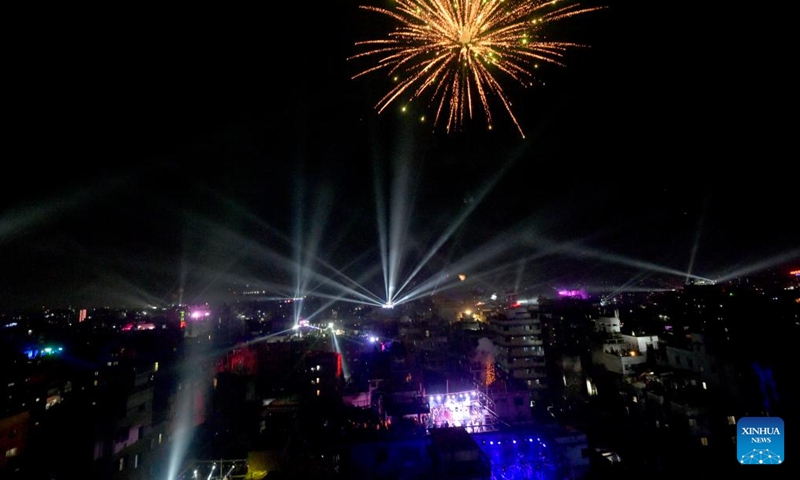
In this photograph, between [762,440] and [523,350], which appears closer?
[762,440]

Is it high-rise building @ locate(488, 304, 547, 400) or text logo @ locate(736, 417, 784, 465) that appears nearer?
text logo @ locate(736, 417, 784, 465)

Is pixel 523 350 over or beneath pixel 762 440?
over

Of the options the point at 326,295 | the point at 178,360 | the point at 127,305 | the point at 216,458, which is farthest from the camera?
the point at 326,295

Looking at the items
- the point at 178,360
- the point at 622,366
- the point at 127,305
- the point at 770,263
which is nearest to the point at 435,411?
the point at 622,366

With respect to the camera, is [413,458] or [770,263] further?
[770,263]

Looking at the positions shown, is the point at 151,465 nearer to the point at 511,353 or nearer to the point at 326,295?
the point at 511,353

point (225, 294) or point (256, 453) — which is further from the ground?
point (225, 294)

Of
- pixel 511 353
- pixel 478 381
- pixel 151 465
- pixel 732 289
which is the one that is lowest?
pixel 151 465

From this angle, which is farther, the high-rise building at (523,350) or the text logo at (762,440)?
the high-rise building at (523,350)
